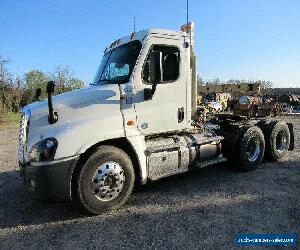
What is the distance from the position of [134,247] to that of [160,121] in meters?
2.63

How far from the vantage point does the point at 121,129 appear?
5.72 metres

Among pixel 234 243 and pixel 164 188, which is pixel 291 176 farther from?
pixel 234 243

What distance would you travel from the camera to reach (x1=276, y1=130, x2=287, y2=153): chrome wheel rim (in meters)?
9.33

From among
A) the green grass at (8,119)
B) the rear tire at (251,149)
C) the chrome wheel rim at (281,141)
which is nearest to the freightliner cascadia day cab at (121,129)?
the rear tire at (251,149)

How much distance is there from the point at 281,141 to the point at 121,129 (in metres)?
5.50

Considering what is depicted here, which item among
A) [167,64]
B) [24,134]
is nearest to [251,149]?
[167,64]

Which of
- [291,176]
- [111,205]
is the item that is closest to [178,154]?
[111,205]

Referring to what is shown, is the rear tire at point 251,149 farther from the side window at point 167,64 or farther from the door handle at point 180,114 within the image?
the side window at point 167,64

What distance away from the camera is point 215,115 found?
9008mm

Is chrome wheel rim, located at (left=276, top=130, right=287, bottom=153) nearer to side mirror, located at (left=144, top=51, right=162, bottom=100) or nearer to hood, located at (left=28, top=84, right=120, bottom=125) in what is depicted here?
side mirror, located at (left=144, top=51, right=162, bottom=100)

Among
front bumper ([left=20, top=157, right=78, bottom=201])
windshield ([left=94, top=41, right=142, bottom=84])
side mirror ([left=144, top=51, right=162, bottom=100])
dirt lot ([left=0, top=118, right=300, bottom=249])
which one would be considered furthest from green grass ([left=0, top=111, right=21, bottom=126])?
front bumper ([left=20, top=157, right=78, bottom=201])

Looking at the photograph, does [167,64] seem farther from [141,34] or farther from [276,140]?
[276,140]

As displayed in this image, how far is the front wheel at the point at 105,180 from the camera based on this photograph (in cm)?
530

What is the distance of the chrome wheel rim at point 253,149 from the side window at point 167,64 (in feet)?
9.85
